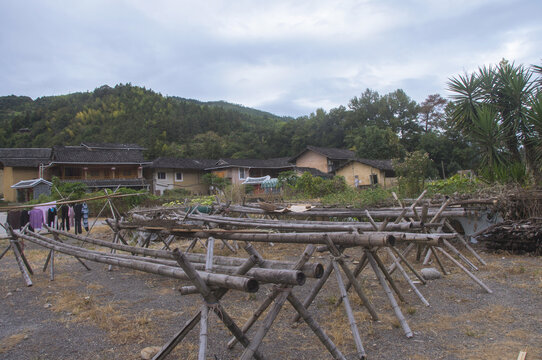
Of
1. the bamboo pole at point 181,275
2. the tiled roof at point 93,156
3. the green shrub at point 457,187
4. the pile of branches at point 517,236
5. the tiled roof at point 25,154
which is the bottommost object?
the pile of branches at point 517,236

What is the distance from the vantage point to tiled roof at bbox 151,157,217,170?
3406cm

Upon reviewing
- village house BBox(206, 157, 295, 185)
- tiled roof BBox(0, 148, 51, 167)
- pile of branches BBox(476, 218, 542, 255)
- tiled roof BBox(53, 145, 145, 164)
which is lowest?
pile of branches BBox(476, 218, 542, 255)

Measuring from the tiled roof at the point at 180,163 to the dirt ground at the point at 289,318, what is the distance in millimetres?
27649

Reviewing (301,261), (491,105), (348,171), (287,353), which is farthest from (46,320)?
(348,171)

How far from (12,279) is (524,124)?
12.8m

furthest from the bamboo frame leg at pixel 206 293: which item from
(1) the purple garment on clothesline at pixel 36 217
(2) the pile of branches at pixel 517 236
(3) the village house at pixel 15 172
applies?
(3) the village house at pixel 15 172

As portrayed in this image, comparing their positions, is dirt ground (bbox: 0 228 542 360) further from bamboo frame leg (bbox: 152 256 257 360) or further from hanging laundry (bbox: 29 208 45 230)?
hanging laundry (bbox: 29 208 45 230)

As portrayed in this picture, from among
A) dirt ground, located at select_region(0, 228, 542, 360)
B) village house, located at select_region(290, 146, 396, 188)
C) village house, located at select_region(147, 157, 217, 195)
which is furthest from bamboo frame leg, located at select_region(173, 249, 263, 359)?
village house, located at select_region(147, 157, 217, 195)

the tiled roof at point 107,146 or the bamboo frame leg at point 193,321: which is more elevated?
the tiled roof at point 107,146

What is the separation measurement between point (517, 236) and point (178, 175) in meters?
31.2

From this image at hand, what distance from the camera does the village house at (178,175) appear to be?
112 feet

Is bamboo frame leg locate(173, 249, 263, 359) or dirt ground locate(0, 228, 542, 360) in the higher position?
bamboo frame leg locate(173, 249, 263, 359)

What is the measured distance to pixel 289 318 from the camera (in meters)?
4.68

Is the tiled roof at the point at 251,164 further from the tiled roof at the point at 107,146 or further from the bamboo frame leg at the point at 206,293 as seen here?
the bamboo frame leg at the point at 206,293
